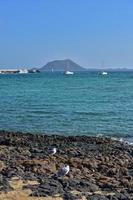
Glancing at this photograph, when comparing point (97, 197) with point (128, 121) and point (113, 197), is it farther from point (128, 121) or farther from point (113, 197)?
point (128, 121)

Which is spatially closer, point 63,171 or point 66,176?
point 63,171

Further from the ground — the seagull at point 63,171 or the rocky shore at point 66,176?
the seagull at point 63,171

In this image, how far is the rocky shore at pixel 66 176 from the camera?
535 inches

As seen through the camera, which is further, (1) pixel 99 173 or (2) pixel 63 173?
(1) pixel 99 173

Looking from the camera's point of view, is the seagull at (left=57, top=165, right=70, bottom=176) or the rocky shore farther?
the seagull at (left=57, top=165, right=70, bottom=176)

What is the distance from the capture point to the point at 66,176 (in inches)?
603

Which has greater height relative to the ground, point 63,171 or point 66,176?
point 63,171

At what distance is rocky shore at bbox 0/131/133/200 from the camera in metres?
13.6

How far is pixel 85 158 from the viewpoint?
1889 cm

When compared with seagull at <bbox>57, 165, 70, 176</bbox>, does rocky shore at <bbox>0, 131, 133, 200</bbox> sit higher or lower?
lower

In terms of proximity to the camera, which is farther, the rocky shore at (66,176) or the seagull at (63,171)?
the seagull at (63,171)

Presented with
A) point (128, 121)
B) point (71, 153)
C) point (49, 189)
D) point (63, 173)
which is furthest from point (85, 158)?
point (128, 121)

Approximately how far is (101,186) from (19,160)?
12.1ft

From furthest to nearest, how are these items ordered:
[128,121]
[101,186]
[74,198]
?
[128,121], [101,186], [74,198]
